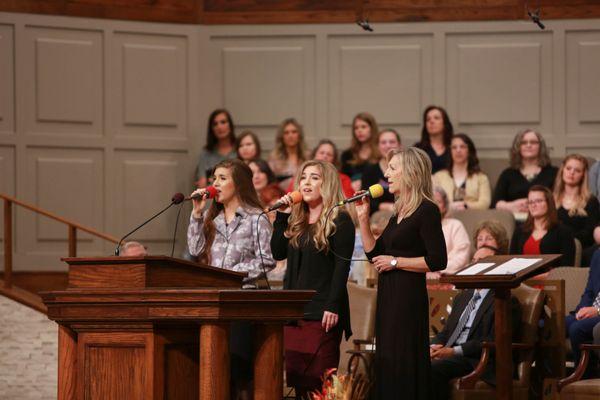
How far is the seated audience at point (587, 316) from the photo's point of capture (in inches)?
224

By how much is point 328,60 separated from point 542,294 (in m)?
4.69

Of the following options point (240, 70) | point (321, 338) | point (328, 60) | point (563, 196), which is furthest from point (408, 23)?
point (321, 338)

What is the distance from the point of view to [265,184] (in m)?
8.05

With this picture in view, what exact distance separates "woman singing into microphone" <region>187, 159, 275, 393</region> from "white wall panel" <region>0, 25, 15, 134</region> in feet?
14.7

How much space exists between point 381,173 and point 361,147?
0.49 m

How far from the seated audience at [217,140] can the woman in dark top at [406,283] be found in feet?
14.8

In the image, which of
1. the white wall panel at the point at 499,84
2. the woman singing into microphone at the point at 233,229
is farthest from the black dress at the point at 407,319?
the white wall panel at the point at 499,84

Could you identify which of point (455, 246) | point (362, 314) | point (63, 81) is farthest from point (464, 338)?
point (63, 81)

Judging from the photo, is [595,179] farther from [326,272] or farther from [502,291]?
[326,272]

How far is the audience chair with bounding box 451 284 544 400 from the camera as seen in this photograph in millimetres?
5191

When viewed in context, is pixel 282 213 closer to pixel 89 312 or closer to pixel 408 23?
pixel 89 312

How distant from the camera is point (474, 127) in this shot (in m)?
9.55

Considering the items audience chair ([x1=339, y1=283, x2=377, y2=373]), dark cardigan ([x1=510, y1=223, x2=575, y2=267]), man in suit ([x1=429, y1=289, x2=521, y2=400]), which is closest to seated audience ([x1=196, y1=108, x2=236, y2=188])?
dark cardigan ([x1=510, y1=223, x2=575, y2=267])

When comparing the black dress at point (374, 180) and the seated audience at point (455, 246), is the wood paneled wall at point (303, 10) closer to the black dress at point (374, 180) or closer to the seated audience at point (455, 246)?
the black dress at point (374, 180)
